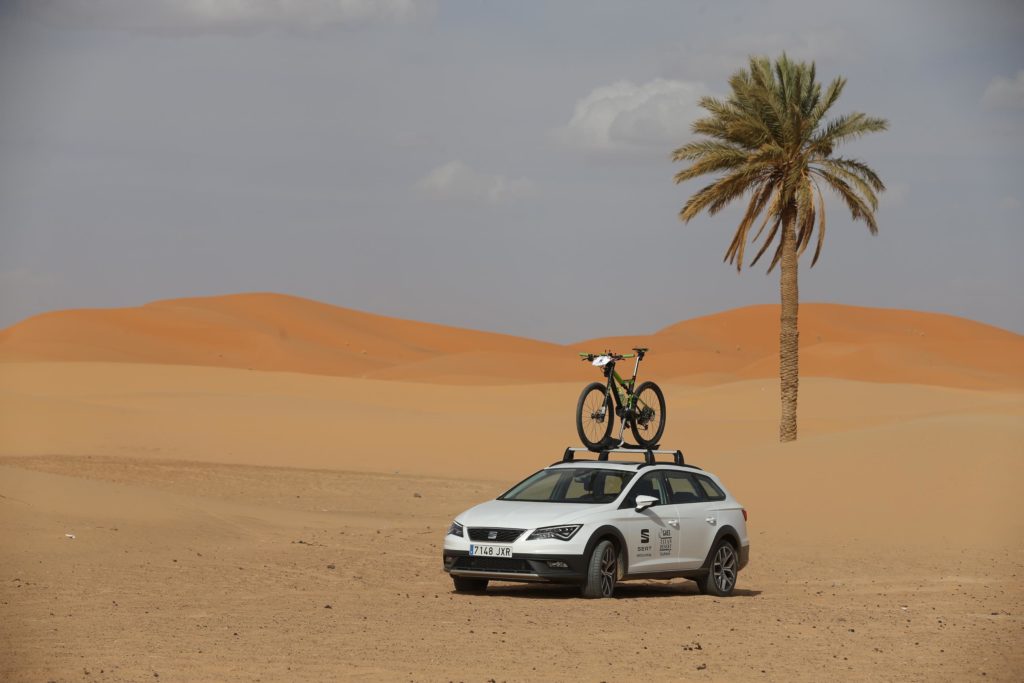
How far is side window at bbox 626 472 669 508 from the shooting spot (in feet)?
52.1

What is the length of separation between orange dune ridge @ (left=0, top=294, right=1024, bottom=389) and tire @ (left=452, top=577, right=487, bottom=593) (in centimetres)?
7653

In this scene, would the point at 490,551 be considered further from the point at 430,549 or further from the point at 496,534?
the point at 430,549

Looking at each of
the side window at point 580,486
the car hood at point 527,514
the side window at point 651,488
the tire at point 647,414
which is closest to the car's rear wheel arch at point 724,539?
the side window at point 651,488

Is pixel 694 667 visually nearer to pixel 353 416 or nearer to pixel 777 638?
pixel 777 638

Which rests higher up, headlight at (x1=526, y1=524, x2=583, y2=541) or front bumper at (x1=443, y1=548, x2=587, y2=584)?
headlight at (x1=526, y1=524, x2=583, y2=541)

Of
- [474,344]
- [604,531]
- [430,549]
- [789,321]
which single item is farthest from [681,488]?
[474,344]

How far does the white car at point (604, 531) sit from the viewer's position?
48.6 ft

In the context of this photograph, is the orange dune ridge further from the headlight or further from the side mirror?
the headlight

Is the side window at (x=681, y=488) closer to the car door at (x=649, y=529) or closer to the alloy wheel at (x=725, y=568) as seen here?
the car door at (x=649, y=529)

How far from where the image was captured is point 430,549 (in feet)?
69.4

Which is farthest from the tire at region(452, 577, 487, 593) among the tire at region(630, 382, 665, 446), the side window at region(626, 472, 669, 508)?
the tire at region(630, 382, 665, 446)

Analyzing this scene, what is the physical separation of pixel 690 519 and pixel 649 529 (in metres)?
0.80

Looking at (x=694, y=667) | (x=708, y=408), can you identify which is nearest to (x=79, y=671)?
(x=694, y=667)

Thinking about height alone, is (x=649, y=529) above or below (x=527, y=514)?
below
